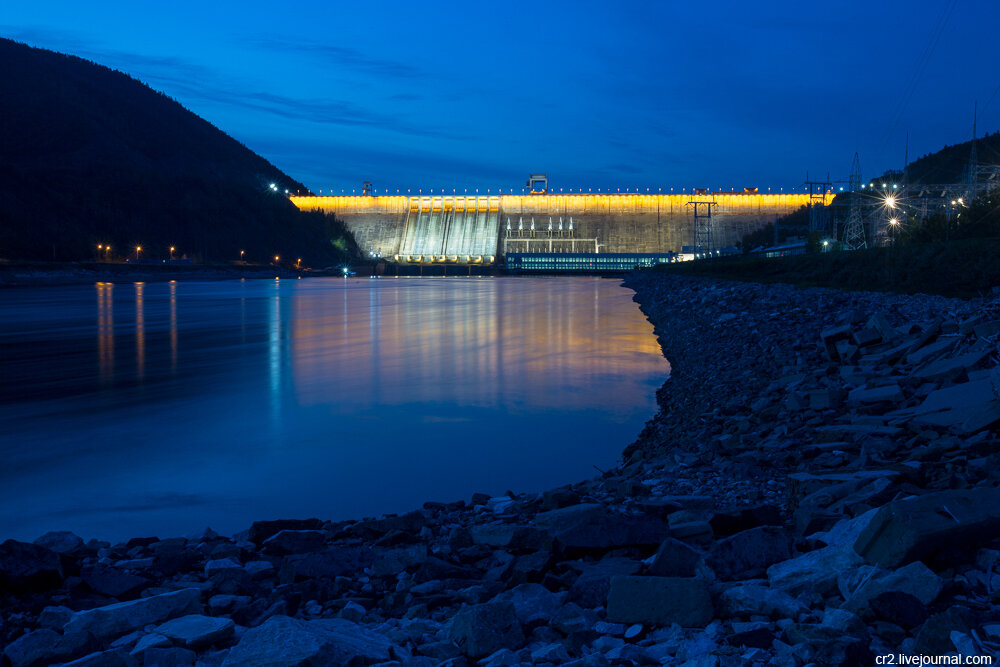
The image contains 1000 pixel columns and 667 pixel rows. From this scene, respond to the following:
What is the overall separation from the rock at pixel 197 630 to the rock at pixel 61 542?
7.51ft

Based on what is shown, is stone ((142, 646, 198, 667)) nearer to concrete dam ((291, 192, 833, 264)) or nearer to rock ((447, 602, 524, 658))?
rock ((447, 602, 524, 658))

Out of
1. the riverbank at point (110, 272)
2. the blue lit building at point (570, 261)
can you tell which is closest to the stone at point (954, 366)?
the riverbank at point (110, 272)

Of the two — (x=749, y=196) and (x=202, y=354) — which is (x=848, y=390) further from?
(x=749, y=196)

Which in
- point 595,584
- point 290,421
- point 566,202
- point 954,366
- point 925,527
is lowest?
point 290,421

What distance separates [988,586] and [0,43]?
702ft

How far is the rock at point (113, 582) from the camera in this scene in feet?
15.1

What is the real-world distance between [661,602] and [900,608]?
101 centimetres

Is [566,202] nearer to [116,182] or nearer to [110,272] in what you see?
[116,182]

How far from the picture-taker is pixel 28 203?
9762 centimetres

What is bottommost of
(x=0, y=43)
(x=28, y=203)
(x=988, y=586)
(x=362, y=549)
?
(x=362, y=549)

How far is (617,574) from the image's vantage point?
13.7ft

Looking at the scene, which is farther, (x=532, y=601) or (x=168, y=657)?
(x=532, y=601)

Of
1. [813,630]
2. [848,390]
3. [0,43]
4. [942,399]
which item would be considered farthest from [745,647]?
[0,43]

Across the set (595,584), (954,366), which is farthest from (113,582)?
(954,366)
